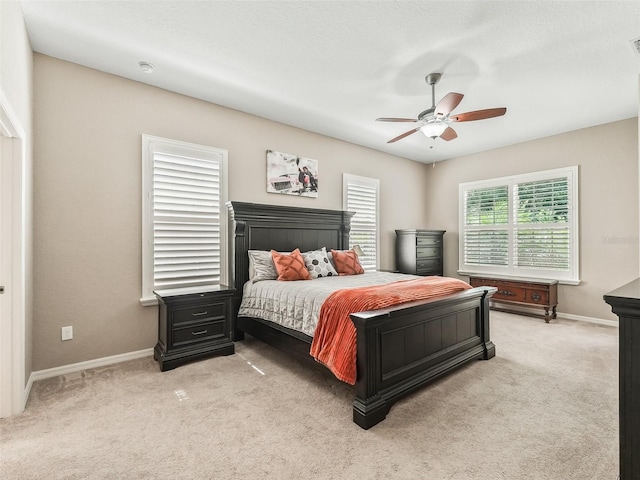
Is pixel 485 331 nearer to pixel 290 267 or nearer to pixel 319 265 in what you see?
pixel 319 265

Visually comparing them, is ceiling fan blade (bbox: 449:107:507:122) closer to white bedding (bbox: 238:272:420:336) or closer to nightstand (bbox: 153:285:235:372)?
white bedding (bbox: 238:272:420:336)

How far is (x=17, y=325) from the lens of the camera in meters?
2.22

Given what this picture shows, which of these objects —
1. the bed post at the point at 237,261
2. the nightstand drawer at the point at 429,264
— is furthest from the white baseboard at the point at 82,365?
the nightstand drawer at the point at 429,264

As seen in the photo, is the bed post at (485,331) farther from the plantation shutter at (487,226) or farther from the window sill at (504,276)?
the plantation shutter at (487,226)

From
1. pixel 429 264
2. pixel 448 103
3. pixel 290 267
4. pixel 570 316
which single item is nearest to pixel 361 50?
pixel 448 103

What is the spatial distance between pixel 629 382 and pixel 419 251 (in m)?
4.68

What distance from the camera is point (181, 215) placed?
142 inches

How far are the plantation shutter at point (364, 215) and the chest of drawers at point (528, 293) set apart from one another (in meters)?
1.97

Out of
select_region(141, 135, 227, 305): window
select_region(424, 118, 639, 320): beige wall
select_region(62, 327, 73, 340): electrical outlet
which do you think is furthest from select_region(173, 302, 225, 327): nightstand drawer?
select_region(424, 118, 639, 320): beige wall

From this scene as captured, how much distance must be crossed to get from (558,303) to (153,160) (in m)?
5.97

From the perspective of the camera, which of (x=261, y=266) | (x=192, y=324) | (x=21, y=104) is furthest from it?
(x=261, y=266)

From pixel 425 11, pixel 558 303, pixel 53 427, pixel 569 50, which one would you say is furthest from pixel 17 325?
pixel 558 303

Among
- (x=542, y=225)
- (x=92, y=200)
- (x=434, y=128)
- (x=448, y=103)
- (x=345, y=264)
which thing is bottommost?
(x=345, y=264)

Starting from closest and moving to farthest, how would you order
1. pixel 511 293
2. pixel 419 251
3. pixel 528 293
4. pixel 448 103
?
pixel 448 103 < pixel 528 293 < pixel 511 293 < pixel 419 251
